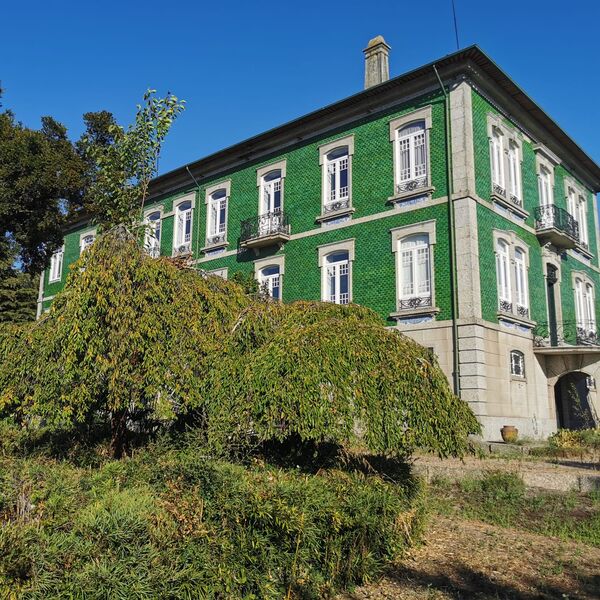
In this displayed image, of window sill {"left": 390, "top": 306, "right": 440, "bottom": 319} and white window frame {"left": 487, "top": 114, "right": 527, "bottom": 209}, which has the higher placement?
white window frame {"left": 487, "top": 114, "right": 527, "bottom": 209}

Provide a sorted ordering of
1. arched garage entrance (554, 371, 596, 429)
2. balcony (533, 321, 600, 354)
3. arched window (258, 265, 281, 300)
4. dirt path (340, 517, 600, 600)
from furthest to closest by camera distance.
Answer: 1. arched window (258, 265, 281, 300)
2. arched garage entrance (554, 371, 596, 429)
3. balcony (533, 321, 600, 354)
4. dirt path (340, 517, 600, 600)

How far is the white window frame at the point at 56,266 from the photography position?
34.5m

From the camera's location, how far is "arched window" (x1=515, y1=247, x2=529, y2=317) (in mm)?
19938

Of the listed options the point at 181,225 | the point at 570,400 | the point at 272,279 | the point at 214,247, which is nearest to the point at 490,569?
the point at 272,279

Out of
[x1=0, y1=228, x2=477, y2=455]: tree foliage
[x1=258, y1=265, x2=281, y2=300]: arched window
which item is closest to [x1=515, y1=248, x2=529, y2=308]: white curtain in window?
[x1=258, y1=265, x2=281, y2=300]: arched window

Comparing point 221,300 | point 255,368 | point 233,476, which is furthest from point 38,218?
point 233,476

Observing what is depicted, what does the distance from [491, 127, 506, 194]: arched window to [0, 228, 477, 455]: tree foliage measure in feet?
38.7

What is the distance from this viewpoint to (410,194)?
19219 mm

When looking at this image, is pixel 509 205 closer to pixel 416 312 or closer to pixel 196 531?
pixel 416 312

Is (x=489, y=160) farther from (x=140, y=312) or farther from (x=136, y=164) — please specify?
(x=140, y=312)

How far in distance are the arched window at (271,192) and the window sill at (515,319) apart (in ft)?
31.2

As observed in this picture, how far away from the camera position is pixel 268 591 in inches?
190

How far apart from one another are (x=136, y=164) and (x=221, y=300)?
20.3ft

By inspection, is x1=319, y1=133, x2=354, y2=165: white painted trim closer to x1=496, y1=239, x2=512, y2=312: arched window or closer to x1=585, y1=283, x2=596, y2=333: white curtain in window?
x1=496, y1=239, x2=512, y2=312: arched window
